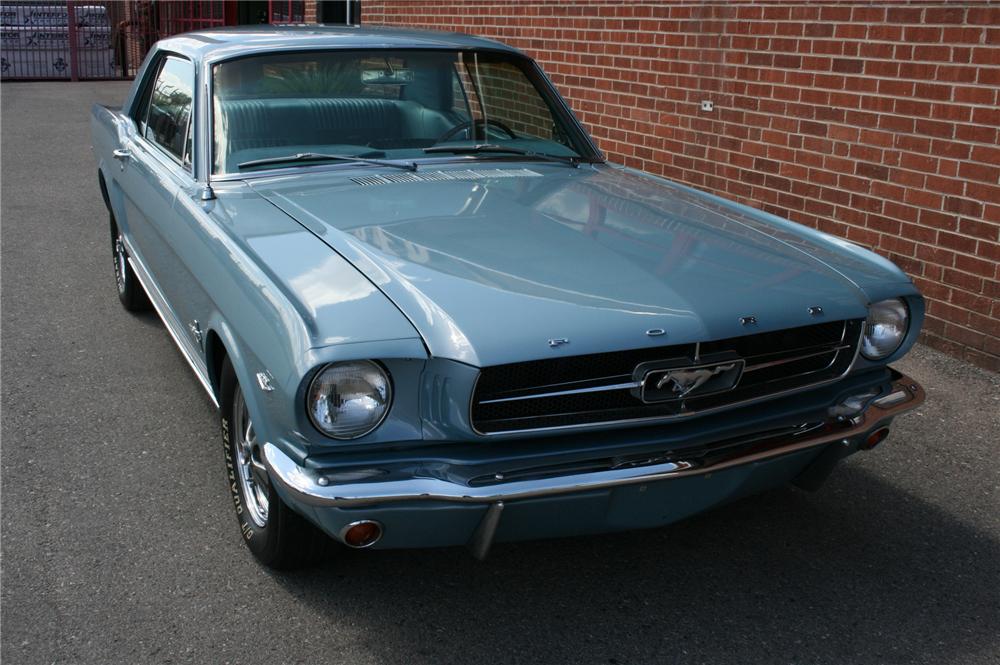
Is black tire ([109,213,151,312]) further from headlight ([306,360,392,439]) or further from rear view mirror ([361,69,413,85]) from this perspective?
headlight ([306,360,392,439])

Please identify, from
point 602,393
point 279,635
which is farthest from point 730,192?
point 279,635

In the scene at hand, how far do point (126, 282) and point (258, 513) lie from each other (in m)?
2.82

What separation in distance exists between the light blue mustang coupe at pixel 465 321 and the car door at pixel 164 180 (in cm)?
3

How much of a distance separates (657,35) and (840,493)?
434cm

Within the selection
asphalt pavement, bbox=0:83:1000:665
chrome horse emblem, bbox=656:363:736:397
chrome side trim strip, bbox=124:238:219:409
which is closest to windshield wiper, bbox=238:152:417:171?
chrome side trim strip, bbox=124:238:219:409

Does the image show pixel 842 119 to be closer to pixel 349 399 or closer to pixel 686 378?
pixel 686 378

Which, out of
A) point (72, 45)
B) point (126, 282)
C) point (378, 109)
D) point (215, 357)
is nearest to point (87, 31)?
point (72, 45)

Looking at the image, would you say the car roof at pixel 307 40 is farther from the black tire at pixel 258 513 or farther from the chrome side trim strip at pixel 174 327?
the black tire at pixel 258 513

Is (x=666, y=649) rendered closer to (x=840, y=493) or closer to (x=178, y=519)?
(x=840, y=493)

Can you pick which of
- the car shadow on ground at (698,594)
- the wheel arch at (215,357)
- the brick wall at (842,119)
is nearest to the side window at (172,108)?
the wheel arch at (215,357)

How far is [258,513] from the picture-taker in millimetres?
3217

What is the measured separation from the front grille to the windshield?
5.34ft

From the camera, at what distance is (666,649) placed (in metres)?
2.84

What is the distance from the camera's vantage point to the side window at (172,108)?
411 cm
